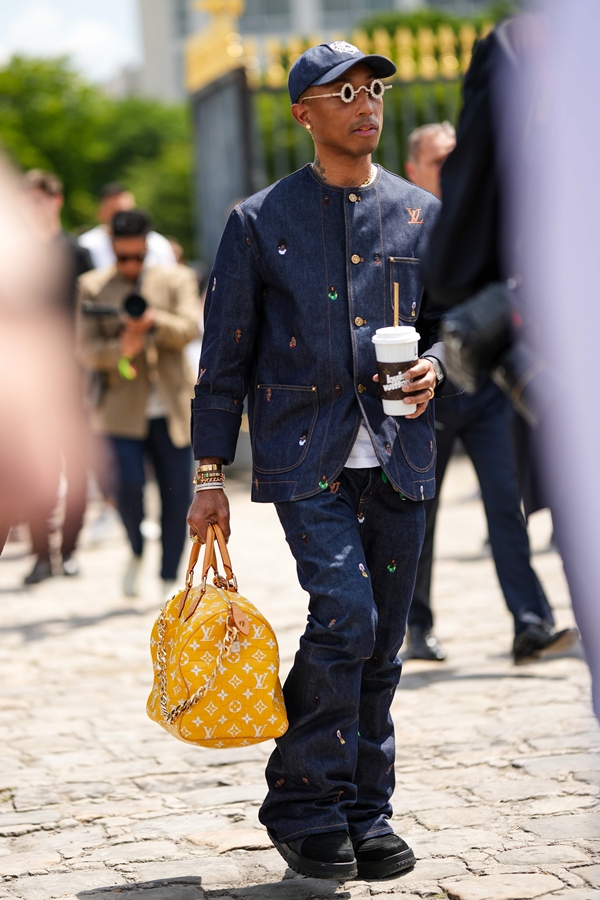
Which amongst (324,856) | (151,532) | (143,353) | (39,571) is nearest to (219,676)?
(324,856)

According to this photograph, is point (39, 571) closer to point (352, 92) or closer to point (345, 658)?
point (345, 658)

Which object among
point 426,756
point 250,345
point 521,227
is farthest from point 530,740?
point 521,227

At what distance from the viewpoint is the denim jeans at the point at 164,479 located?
7957 mm

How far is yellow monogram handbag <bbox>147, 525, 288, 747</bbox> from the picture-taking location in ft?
11.5

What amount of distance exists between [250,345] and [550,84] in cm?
114

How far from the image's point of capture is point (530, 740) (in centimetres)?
486

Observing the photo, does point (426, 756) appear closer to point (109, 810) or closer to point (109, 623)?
point (109, 810)

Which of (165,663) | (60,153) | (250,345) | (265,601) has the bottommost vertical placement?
(265,601)

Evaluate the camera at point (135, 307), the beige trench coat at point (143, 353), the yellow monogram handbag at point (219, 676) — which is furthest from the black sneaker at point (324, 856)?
the camera at point (135, 307)

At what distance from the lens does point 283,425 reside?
368cm

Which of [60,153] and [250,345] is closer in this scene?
[250,345]

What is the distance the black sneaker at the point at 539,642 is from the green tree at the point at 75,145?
61254 millimetres

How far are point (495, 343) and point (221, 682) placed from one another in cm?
116

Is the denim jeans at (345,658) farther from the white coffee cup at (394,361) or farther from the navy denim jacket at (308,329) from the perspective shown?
the white coffee cup at (394,361)
